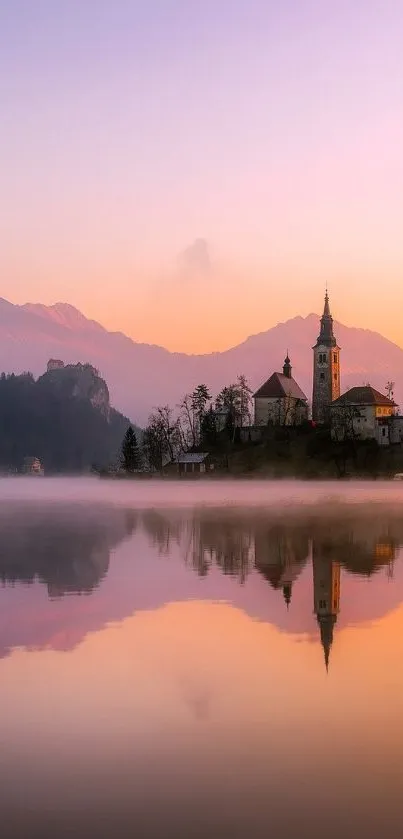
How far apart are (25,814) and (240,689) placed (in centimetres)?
644

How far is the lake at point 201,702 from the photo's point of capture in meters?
11.6

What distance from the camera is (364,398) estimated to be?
185m

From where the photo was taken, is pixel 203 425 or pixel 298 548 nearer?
pixel 298 548

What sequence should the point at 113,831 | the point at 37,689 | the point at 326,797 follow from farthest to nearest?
the point at 37,689
the point at 326,797
the point at 113,831

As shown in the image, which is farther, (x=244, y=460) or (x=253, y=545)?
(x=244, y=460)

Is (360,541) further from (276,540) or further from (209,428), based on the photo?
(209,428)

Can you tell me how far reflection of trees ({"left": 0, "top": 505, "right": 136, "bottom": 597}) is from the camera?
3244 cm

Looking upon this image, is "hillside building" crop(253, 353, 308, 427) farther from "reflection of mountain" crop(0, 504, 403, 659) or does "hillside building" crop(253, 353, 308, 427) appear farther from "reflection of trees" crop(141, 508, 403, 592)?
"reflection of mountain" crop(0, 504, 403, 659)

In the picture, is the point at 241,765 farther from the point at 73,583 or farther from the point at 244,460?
the point at 244,460

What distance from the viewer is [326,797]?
11984mm

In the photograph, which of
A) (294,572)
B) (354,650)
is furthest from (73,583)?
(354,650)

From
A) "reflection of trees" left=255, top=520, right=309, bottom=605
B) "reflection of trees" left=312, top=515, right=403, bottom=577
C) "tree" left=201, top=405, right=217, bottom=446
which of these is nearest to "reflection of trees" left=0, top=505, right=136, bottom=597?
"reflection of trees" left=255, top=520, right=309, bottom=605

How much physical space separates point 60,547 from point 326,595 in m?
19.2

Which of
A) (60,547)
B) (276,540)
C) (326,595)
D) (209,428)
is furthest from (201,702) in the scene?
(209,428)
